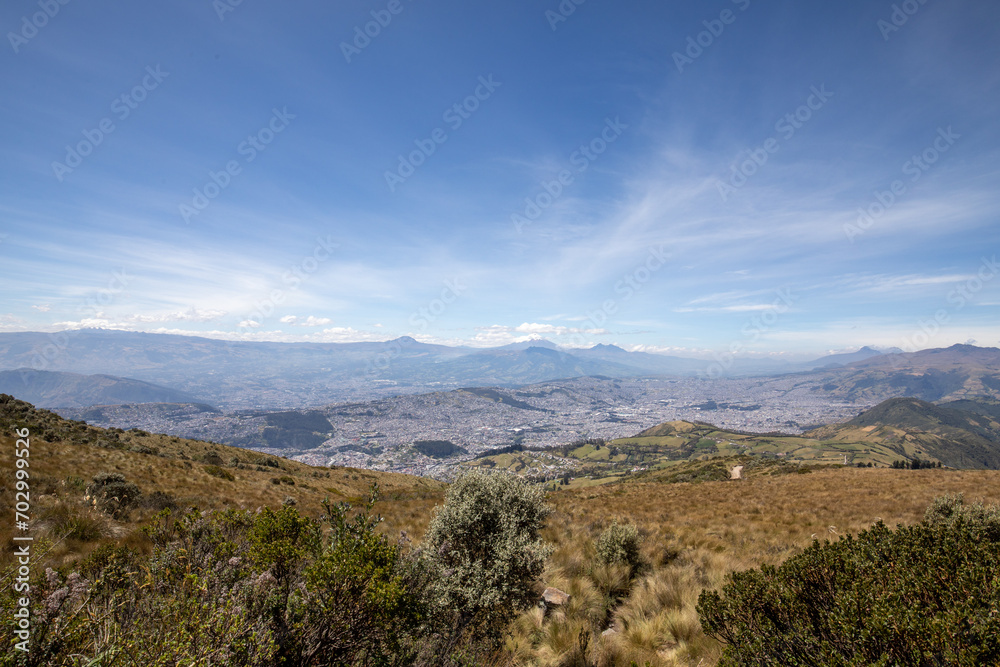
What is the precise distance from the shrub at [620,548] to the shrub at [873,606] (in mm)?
4620

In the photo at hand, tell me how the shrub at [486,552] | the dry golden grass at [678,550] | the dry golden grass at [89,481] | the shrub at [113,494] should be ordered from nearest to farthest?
the dry golden grass at [678,550] → the shrub at [486,552] → the dry golden grass at [89,481] → the shrub at [113,494]

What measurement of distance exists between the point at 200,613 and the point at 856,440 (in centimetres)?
25402

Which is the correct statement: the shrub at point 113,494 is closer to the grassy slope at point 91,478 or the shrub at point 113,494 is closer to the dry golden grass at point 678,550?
the grassy slope at point 91,478

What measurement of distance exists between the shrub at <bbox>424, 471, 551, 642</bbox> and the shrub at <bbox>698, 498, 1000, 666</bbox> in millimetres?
3634

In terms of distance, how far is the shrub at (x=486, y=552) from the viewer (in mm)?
6719

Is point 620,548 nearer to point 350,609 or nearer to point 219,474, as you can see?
point 350,609

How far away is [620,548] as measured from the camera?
9.26 m

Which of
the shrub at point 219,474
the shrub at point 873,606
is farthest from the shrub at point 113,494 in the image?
the shrub at point 873,606

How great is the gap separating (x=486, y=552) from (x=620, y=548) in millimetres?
3814

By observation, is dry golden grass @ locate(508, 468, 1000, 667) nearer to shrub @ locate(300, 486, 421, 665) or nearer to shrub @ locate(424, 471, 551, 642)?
shrub @ locate(424, 471, 551, 642)

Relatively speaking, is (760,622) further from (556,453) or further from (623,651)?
(556,453)

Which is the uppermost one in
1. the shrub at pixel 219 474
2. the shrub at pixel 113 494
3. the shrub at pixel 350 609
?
the shrub at pixel 350 609

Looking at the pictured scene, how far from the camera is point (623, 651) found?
20.0 ft

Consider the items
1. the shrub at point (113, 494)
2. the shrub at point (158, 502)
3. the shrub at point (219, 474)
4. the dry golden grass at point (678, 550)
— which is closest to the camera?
the dry golden grass at point (678, 550)
